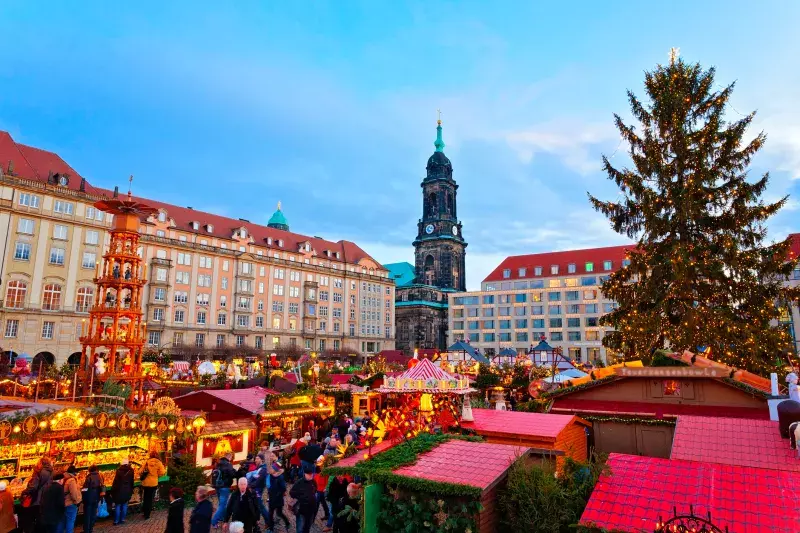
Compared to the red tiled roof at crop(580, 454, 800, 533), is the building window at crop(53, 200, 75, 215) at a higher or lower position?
higher

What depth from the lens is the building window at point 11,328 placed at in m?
Result: 40.5

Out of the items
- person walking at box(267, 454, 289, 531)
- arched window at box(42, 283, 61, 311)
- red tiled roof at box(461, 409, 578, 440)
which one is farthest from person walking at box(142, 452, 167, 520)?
arched window at box(42, 283, 61, 311)

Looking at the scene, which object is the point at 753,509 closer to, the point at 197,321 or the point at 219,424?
the point at 219,424

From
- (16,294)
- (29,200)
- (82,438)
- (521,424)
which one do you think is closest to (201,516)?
(82,438)

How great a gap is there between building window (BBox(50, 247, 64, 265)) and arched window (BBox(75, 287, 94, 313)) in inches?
115

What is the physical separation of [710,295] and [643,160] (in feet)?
18.8

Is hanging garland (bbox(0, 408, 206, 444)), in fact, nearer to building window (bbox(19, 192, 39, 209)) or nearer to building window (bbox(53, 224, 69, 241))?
building window (bbox(53, 224, 69, 241))

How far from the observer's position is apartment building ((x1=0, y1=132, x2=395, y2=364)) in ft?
137

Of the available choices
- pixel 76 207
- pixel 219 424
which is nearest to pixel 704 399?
pixel 219 424

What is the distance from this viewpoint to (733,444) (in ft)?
27.1

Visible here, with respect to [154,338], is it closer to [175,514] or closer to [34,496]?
[34,496]

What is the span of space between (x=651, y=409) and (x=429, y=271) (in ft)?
269

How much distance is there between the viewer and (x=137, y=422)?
12.3 m

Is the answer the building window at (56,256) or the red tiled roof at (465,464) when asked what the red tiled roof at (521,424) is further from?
the building window at (56,256)
